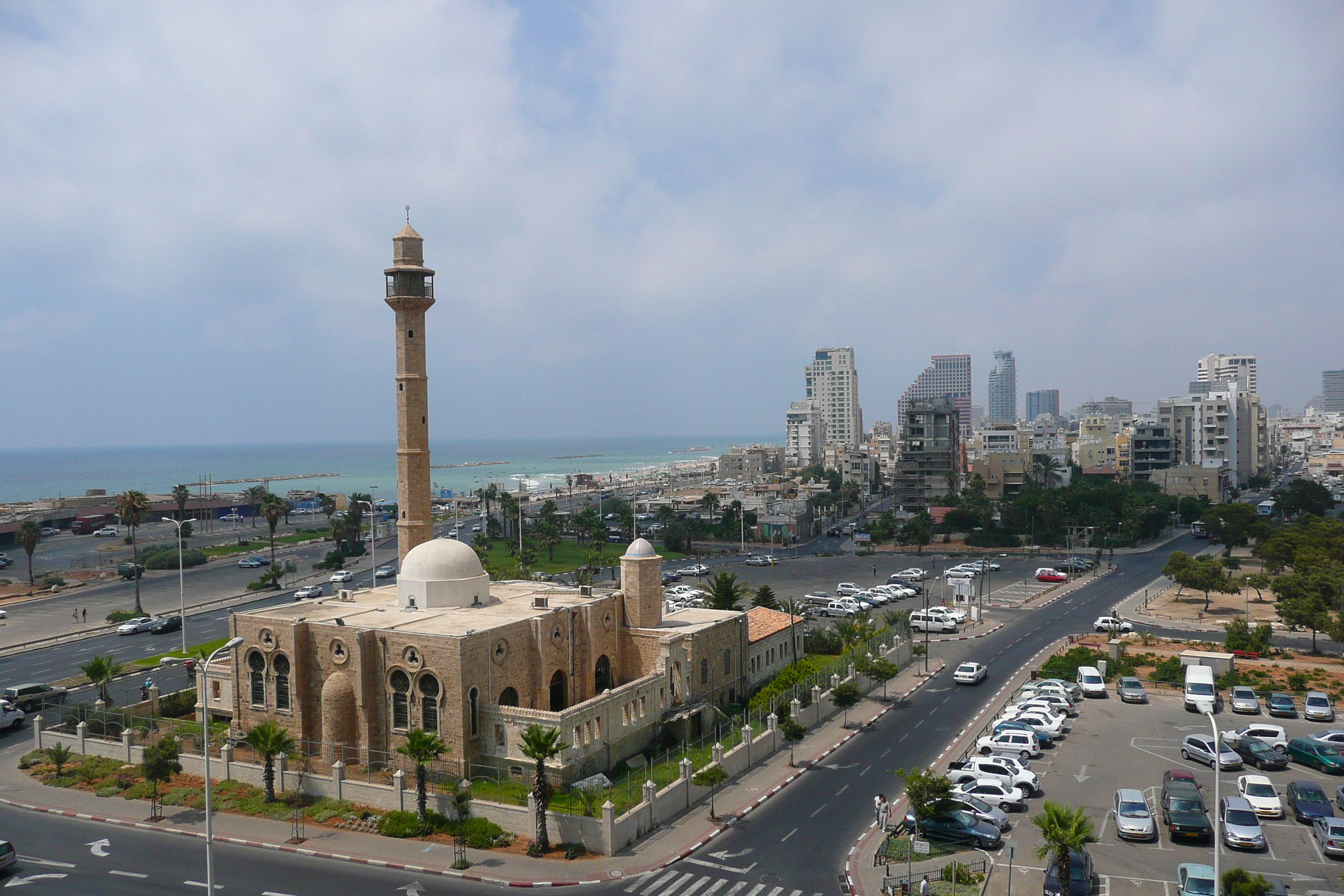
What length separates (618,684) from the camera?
42469mm

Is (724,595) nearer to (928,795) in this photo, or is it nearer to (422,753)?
(928,795)

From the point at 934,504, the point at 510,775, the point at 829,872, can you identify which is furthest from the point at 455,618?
the point at 934,504

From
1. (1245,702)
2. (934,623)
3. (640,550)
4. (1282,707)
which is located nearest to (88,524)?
(640,550)

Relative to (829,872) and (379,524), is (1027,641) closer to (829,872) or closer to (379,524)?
(829,872)

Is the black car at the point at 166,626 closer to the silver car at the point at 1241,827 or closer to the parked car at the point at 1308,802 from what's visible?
the silver car at the point at 1241,827

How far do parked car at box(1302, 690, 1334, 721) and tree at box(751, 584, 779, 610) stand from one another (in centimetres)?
2811

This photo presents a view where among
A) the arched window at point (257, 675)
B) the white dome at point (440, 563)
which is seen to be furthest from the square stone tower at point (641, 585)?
the arched window at point (257, 675)

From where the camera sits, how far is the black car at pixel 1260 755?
35.2 meters

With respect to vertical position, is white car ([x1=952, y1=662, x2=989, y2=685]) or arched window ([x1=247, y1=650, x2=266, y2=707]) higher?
arched window ([x1=247, y1=650, x2=266, y2=707])

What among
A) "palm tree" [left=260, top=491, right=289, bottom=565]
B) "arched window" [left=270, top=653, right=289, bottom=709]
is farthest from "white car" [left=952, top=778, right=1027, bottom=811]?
"palm tree" [left=260, top=491, right=289, bottom=565]

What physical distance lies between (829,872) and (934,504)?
349ft

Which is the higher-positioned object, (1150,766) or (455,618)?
(455,618)

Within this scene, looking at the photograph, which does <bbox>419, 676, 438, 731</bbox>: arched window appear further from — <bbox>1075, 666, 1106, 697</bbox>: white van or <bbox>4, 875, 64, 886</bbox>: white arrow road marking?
<bbox>1075, 666, 1106, 697</bbox>: white van

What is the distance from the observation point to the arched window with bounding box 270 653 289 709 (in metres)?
37.1
